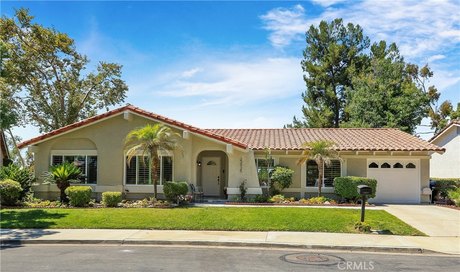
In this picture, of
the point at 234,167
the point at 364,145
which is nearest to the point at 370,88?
Result: the point at 364,145

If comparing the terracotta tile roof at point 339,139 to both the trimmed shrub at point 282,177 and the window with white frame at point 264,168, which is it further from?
the trimmed shrub at point 282,177

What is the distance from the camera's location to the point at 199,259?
34.4 ft

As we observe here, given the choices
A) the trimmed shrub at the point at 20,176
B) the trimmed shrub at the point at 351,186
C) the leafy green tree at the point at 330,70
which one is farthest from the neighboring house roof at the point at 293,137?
the leafy green tree at the point at 330,70

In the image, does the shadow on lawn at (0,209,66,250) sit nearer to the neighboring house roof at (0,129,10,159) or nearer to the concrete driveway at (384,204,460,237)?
the concrete driveway at (384,204,460,237)

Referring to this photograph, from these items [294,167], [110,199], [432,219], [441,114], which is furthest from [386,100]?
[110,199]

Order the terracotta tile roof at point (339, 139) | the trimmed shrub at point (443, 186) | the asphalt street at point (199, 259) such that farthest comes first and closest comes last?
the trimmed shrub at point (443, 186)
the terracotta tile roof at point (339, 139)
the asphalt street at point (199, 259)

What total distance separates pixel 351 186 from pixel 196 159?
752cm

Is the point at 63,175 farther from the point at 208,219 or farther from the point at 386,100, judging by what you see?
the point at 386,100

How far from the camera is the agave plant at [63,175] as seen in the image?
20859 millimetres

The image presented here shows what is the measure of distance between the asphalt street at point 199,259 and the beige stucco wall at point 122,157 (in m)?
9.67

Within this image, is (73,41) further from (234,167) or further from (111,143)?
(234,167)

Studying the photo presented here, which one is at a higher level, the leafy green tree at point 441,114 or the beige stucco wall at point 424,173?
the leafy green tree at point 441,114

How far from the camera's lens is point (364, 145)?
23.5 meters

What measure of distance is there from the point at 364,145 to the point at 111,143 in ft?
41.3
